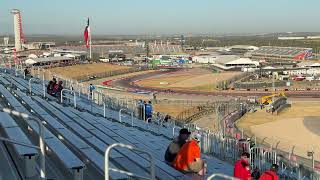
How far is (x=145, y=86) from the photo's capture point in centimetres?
6031

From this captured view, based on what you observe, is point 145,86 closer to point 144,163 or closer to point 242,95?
point 242,95

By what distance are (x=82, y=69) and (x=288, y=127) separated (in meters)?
56.2

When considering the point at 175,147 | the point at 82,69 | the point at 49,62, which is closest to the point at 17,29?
the point at 49,62

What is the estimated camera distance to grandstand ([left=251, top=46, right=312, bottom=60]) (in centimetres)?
11862

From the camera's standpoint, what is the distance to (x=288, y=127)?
3106 cm

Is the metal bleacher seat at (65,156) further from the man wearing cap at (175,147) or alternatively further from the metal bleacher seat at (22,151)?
the man wearing cap at (175,147)

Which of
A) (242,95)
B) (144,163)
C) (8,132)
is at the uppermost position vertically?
(8,132)

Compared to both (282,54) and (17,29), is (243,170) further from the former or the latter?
(282,54)

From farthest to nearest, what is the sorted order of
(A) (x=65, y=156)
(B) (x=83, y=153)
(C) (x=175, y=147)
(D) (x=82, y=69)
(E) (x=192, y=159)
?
1. (D) (x=82, y=69)
2. (C) (x=175, y=147)
3. (B) (x=83, y=153)
4. (E) (x=192, y=159)
5. (A) (x=65, y=156)

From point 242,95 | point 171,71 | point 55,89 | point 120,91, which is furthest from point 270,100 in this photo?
point 171,71

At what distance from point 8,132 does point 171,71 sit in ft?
265

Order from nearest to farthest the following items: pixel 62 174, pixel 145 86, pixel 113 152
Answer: pixel 62 174
pixel 113 152
pixel 145 86

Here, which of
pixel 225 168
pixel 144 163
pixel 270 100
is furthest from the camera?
pixel 270 100

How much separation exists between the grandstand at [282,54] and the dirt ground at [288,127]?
259ft
